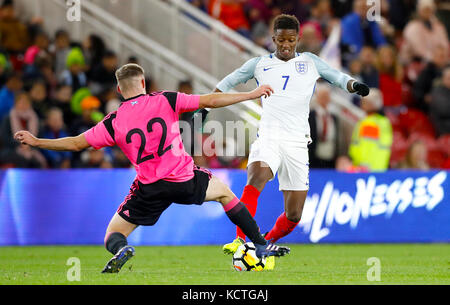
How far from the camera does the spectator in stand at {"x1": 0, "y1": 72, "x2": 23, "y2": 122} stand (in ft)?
48.1

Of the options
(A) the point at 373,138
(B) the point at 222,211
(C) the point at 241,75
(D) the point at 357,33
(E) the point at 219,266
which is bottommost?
(B) the point at 222,211

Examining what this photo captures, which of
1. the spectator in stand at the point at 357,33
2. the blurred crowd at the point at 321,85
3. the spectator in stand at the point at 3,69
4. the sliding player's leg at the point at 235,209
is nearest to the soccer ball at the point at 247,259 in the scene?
the sliding player's leg at the point at 235,209

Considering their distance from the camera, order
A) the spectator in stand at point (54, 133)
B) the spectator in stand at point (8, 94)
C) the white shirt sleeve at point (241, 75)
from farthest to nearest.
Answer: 1. the spectator in stand at point (8, 94)
2. the spectator in stand at point (54, 133)
3. the white shirt sleeve at point (241, 75)

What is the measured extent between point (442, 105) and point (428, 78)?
34.4 inches

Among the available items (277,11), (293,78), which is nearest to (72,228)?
(293,78)

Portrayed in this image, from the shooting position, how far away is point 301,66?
9.61m

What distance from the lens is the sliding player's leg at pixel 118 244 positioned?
8.18 meters

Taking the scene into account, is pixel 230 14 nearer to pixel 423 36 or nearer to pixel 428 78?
pixel 423 36

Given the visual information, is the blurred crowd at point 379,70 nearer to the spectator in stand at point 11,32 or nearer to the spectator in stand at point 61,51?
the spectator in stand at point 61,51

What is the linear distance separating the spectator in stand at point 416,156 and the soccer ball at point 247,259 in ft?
22.5

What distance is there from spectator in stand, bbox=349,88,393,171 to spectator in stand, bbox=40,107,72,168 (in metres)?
4.46

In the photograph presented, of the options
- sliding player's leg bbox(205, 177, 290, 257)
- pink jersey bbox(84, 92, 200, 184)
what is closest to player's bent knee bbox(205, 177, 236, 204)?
sliding player's leg bbox(205, 177, 290, 257)

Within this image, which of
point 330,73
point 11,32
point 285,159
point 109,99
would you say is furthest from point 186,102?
point 11,32

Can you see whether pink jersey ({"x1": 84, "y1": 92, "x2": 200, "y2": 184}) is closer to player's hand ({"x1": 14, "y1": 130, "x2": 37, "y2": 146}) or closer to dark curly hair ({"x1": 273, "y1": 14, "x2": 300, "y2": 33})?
player's hand ({"x1": 14, "y1": 130, "x2": 37, "y2": 146})
